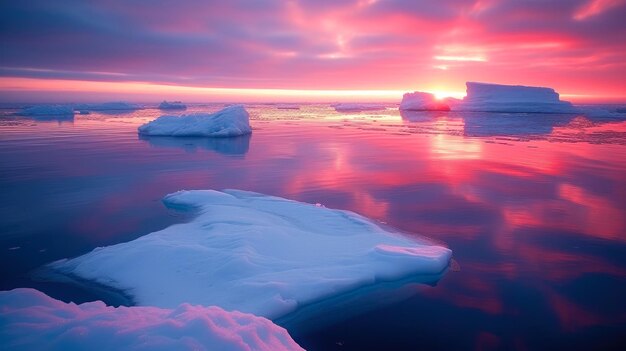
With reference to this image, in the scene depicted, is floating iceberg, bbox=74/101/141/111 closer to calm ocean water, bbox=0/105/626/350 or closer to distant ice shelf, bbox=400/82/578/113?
calm ocean water, bbox=0/105/626/350

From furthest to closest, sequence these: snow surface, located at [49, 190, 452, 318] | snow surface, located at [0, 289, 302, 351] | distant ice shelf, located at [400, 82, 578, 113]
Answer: distant ice shelf, located at [400, 82, 578, 113]
snow surface, located at [49, 190, 452, 318]
snow surface, located at [0, 289, 302, 351]

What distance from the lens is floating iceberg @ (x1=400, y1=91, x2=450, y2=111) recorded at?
164 ft

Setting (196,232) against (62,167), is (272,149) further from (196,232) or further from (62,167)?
(196,232)

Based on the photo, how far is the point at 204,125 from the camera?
20.8m

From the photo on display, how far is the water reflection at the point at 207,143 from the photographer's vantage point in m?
15.6

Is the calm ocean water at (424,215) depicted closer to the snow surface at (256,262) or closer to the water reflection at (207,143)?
the snow surface at (256,262)

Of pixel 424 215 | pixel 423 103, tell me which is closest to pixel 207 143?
pixel 424 215

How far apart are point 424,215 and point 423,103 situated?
46.5 meters

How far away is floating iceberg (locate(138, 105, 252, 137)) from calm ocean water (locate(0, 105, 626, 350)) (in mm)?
4046

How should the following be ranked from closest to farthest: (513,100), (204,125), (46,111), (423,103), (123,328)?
(123,328)
(204,125)
(46,111)
(513,100)
(423,103)

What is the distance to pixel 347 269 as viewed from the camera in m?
4.54

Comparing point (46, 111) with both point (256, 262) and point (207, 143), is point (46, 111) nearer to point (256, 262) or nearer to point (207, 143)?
point (207, 143)

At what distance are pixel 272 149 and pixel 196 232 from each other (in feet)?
33.0

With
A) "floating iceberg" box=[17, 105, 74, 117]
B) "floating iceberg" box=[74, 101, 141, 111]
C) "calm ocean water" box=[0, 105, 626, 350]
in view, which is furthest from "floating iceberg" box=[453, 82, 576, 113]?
"floating iceberg" box=[17, 105, 74, 117]
